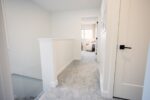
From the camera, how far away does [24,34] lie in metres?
3.20

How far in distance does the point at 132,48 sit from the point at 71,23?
10.5 ft

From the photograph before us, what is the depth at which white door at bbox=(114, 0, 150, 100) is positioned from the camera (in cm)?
141

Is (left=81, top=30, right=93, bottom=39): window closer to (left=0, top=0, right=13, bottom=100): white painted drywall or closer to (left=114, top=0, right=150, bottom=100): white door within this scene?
(left=114, top=0, right=150, bottom=100): white door

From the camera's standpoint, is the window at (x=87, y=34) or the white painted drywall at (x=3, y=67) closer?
the white painted drywall at (x=3, y=67)

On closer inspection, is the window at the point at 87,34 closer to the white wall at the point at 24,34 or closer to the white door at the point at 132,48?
the white wall at the point at 24,34

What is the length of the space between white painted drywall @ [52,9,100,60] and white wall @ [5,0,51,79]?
0.74 m

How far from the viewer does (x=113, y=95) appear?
1689 mm

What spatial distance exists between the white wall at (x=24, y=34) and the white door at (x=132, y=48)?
2.95 m

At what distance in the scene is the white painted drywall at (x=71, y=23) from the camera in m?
4.09

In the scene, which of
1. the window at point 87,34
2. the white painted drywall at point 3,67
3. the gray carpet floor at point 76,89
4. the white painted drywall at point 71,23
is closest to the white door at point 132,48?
the gray carpet floor at point 76,89

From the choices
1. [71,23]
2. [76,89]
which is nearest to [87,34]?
[71,23]

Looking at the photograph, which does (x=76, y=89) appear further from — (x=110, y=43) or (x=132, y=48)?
(x=132, y=48)

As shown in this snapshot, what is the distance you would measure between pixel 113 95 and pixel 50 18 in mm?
4068

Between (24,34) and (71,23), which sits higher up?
(71,23)
